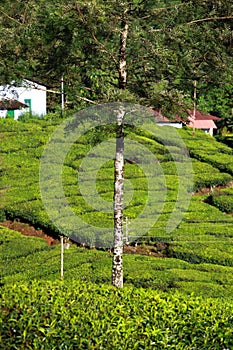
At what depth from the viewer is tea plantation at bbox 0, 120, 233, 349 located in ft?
23.2

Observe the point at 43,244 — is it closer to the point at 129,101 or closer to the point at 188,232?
the point at 188,232

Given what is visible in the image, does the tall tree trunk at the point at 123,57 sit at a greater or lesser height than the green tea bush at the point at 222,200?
greater

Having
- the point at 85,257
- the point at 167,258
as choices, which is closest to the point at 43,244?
the point at 85,257

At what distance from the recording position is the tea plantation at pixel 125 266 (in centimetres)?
707

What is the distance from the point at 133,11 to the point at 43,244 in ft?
28.2

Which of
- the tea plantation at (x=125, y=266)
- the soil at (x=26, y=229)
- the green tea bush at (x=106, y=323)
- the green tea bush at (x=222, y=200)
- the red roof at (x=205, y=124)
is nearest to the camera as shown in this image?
the green tea bush at (x=106, y=323)

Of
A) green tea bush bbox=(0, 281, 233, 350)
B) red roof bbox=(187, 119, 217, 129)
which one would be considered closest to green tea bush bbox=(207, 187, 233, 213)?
green tea bush bbox=(0, 281, 233, 350)

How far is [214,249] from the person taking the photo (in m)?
18.2

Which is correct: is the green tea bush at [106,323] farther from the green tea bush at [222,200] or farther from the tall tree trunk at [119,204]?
the green tea bush at [222,200]

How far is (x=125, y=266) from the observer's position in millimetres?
15977

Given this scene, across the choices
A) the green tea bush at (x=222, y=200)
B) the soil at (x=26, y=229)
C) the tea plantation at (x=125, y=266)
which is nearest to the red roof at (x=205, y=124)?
the tea plantation at (x=125, y=266)

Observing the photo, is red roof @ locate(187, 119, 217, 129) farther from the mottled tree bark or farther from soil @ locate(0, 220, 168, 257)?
the mottled tree bark

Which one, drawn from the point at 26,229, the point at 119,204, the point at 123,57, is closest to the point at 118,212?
the point at 119,204

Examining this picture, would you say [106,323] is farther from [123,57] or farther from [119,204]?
[123,57]
